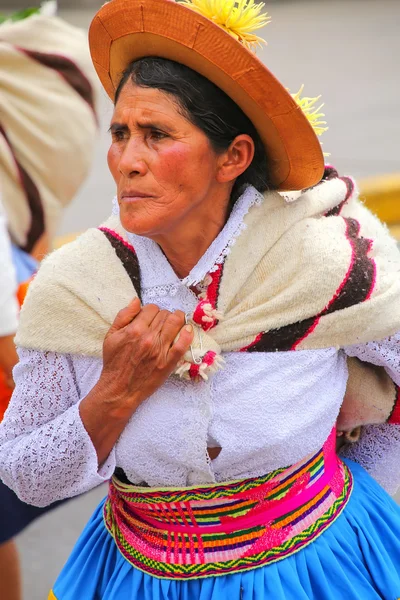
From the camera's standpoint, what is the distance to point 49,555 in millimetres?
4297

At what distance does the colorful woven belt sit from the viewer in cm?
217

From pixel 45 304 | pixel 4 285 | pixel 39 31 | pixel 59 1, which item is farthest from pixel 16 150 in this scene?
pixel 59 1

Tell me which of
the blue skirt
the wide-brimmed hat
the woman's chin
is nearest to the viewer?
the wide-brimmed hat

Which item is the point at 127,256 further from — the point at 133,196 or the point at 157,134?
the point at 157,134

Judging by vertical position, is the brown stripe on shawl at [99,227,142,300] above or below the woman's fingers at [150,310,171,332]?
above

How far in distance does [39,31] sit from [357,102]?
24.0 feet

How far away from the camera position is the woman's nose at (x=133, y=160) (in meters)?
2.03

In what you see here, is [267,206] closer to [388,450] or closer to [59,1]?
[388,450]

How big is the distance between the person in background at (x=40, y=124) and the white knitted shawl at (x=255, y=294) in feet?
4.61

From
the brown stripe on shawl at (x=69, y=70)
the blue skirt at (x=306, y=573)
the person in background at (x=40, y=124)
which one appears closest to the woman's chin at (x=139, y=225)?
the blue skirt at (x=306, y=573)

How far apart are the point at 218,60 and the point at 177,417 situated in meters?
0.76

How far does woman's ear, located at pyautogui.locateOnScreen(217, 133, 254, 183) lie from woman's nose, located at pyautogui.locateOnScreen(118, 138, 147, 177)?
7.5 inches

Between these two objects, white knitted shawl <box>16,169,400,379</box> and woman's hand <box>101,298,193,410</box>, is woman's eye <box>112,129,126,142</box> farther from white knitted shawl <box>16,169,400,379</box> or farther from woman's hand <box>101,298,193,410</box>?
woman's hand <box>101,298,193,410</box>

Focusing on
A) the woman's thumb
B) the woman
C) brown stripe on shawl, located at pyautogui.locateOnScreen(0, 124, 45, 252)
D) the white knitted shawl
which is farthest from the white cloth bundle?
the woman's thumb
